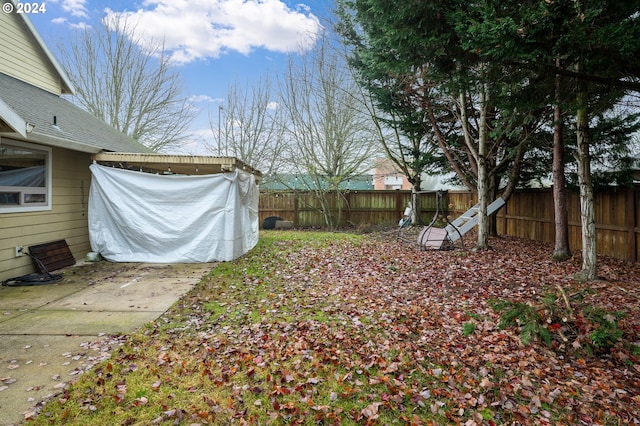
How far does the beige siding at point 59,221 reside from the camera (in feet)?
18.8

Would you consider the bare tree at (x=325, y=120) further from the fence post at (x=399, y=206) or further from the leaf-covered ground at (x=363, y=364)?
the leaf-covered ground at (x=363, y=364)

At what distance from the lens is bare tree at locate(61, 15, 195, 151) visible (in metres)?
15.5

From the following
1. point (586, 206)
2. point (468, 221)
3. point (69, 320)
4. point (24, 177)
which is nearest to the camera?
point (69, 320)

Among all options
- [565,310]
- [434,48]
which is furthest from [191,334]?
[434,48]

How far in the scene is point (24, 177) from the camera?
6031 millimetres

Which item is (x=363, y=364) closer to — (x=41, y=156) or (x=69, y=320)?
(x=69, y=320)

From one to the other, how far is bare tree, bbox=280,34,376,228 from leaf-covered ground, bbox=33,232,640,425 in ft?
32.1

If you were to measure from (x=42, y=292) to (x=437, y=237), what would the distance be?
7.88m

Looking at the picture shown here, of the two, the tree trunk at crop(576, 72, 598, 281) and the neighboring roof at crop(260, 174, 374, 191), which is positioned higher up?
the neighboring roof at crop(260, 174, 374, 191)

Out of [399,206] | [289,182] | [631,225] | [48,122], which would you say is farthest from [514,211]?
[48,122]

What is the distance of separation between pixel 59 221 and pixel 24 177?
1219 mm

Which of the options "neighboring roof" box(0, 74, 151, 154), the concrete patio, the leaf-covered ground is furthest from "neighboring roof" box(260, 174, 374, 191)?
the leaf-covered ground

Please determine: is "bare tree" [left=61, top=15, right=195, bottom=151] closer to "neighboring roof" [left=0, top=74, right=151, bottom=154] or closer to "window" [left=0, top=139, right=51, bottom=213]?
"neighboring roof" [left=0, top=74, right=151, bottom=154]

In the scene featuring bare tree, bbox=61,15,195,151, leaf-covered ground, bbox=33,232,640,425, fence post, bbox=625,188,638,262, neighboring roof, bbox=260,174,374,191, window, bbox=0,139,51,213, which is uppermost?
bare tree, bbox=61,15,195,151
